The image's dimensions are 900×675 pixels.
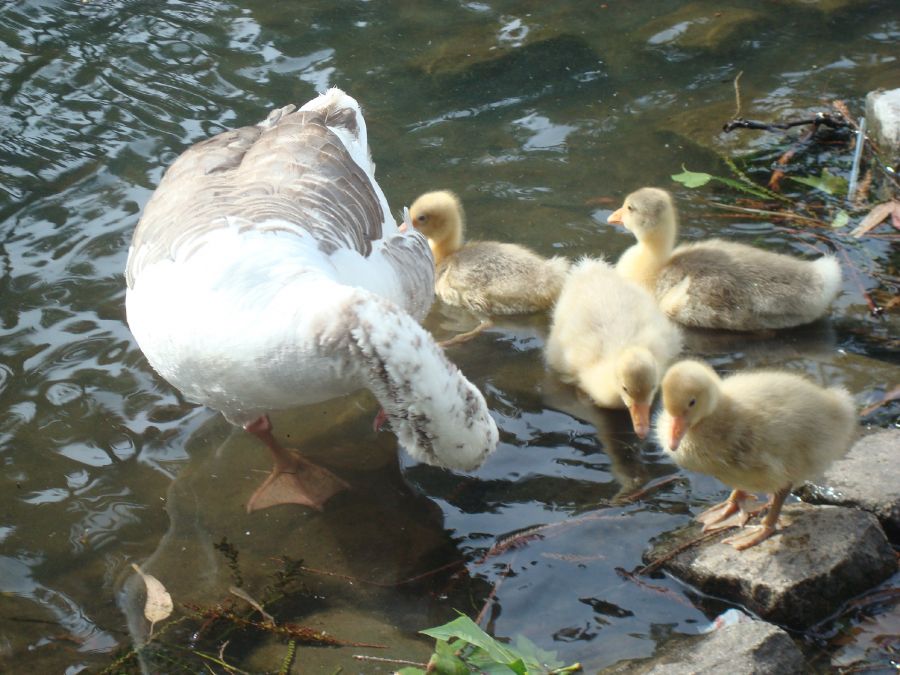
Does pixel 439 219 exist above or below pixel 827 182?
above

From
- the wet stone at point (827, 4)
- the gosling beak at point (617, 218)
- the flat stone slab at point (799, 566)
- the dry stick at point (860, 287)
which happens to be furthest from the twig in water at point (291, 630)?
the wet stone at point (827, 4)

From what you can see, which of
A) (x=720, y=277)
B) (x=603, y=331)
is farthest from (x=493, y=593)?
(x=720, y=277)

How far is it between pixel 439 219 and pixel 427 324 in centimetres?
54

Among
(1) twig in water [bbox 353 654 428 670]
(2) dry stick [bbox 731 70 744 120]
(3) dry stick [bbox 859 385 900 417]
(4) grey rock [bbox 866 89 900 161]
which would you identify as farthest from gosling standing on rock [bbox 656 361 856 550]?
(2) dry stick [bbox 731 70 744 120]

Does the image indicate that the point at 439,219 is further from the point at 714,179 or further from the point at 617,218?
the point at 714,179

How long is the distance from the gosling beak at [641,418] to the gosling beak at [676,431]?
536 mm

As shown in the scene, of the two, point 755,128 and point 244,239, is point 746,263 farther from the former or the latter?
point 244,239

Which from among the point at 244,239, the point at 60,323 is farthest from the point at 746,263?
the point at 60,323

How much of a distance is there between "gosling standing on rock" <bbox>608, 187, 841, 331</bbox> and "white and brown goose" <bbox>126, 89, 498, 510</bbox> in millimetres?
1186

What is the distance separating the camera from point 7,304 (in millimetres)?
4922

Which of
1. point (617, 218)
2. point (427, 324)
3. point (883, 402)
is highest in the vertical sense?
point (617, 218)

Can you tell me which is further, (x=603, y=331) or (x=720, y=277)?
(x=720, y=277)

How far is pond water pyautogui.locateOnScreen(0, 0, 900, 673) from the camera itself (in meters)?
3.41

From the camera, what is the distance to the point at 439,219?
525 centimetres
